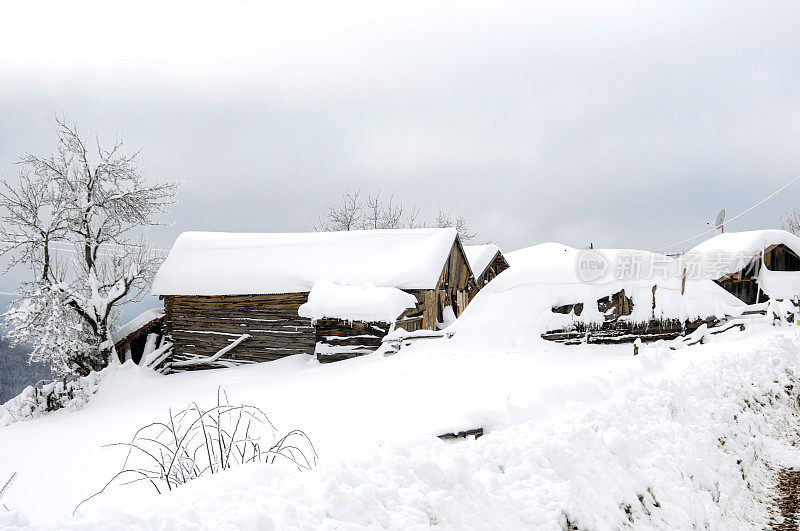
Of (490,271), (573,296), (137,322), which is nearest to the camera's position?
(573,296)

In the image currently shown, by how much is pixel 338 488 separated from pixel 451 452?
1.19 m

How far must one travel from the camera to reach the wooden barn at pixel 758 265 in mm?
22859

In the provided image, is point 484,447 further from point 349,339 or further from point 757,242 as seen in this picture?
point 757,242

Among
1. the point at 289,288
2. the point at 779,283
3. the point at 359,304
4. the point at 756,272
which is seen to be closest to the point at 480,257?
the point at 289,288

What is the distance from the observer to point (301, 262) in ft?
54.5

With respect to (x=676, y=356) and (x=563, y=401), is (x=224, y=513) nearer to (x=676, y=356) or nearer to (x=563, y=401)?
(x=563, y=401)

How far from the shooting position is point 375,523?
8.09 ft

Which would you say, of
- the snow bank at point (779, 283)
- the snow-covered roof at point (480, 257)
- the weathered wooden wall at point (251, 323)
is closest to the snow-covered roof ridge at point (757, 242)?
the snow bank at point (779, 283)

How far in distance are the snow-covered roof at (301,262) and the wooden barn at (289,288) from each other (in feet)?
0.11

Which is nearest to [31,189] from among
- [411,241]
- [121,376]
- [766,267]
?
[121,376]

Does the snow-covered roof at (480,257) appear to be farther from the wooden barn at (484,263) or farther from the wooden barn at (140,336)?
the wooden barn at (140,336)

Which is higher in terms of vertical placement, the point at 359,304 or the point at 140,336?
the point at 359,304

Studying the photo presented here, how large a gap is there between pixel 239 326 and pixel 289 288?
2.52 metres

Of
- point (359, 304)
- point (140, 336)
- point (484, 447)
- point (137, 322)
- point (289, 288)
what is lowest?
point (140, 336)
